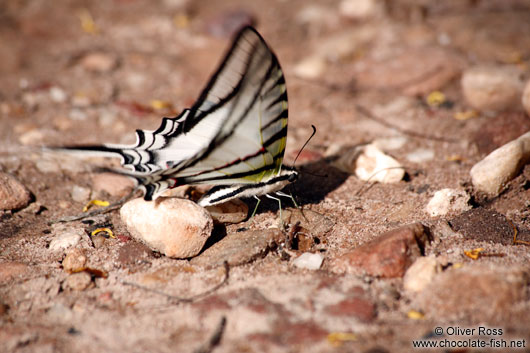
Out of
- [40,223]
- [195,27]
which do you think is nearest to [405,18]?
[195,27]

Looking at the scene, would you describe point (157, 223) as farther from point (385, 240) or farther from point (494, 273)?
point (494, 273)

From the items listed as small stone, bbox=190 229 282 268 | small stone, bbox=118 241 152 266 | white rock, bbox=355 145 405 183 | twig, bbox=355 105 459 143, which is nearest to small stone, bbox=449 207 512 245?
white rock, bbox=355 145 405 183

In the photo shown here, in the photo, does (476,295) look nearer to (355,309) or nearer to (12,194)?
(355,309)

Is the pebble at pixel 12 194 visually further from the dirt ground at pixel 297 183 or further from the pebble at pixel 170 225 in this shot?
the pebble at pixel 170 225

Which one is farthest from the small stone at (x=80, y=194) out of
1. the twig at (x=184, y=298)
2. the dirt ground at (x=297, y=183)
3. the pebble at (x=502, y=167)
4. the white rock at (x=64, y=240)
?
the pebble at (x=502, y=167)

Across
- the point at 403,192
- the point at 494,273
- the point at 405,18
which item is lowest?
the point at 403,192

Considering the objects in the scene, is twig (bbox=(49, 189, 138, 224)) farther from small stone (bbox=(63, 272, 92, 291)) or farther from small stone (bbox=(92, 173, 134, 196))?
small stone (bbox=(63, 272, 92, 291))

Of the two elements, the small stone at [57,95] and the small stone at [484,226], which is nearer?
the small stone at [484,226]
